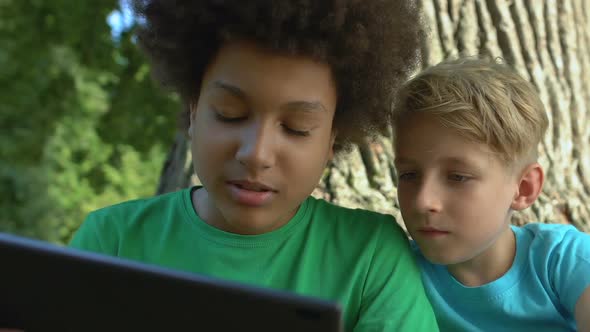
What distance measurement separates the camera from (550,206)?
8.75 ft

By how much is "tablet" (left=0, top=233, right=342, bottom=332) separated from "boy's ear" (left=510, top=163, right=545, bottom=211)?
44.6 inches

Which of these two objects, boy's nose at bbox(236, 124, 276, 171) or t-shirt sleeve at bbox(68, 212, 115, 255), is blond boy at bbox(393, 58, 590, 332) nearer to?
boy's nose at bbox(236, 124, 276, 171)

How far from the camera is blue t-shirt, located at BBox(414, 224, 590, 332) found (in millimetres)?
1894

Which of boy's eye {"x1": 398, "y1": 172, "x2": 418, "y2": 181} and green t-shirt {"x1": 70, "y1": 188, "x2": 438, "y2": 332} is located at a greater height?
boy's eye {"x1": 398, "y1": 172, "x2": 418, "y2": 181}

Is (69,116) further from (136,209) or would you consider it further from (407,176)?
Result: (407,176)

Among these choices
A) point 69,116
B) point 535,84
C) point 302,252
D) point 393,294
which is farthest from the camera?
point 69,116

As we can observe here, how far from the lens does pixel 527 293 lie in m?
1.92

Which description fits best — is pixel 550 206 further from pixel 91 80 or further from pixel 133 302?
pixel 91 80

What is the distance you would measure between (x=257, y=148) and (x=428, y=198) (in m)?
0.50

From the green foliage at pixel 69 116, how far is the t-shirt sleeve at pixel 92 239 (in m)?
5.35

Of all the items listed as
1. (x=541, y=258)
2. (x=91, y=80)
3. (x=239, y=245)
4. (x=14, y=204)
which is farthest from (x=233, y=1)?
(x=14, y=204)

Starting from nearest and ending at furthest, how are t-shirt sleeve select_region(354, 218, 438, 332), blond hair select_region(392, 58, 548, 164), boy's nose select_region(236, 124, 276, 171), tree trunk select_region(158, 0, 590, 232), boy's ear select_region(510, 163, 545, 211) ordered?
boy's nose select_region(236, 124, 276, 171) → t-shirt sleeve select_region(354, 218, 438, 332) → blond hair select_region(392, 58, 548, 164) → boy's ear select_region(510, 163, 545, 211) → tree trunk select_region(158, 0, 590, 232)

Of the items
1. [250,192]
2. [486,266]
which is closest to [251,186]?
[250,192]

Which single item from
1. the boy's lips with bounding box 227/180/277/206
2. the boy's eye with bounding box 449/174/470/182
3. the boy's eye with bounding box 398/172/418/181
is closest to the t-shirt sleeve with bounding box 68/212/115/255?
the boy's lips with bounding box 227/180/277/206
